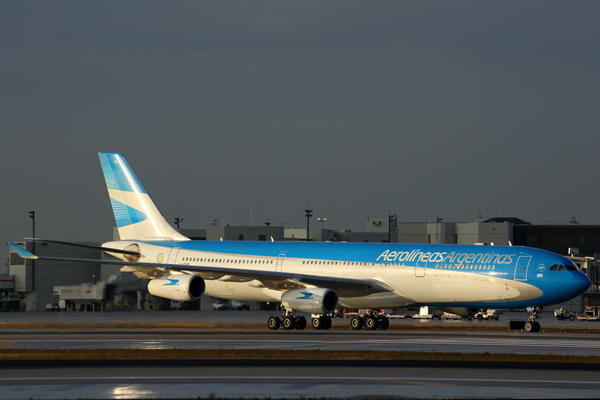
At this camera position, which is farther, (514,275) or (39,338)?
(514,275)

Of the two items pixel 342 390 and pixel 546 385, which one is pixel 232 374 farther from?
pixel 546 385

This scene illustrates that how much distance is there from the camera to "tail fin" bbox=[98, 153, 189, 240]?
53.7m

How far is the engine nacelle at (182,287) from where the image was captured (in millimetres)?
44031

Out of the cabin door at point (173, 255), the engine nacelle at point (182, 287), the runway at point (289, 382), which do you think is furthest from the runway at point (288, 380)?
the cabin door at point (173, 255)

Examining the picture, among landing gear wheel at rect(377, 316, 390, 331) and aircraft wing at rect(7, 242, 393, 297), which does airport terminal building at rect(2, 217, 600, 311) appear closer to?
landing gear wheel at rect(377, 316, 390, 331)

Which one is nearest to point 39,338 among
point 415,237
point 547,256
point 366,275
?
point 366,275

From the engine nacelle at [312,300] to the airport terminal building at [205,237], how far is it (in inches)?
932

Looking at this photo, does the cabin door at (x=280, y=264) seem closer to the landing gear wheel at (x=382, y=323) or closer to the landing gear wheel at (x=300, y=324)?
the landing gear wheel at (x=300, y=324)

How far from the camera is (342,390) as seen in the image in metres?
18.2

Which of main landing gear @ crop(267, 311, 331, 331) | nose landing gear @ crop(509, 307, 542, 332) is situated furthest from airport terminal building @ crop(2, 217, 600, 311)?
main landing gear @ crop(267, 311, 331, 331)

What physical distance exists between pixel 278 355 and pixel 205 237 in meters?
108

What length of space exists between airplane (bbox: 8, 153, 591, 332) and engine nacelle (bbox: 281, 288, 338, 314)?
0.17 feet

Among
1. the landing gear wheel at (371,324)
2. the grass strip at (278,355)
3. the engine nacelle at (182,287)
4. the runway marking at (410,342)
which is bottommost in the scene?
the landing gear wheel at (371,324)

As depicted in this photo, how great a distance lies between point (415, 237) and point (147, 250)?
66.7 m
